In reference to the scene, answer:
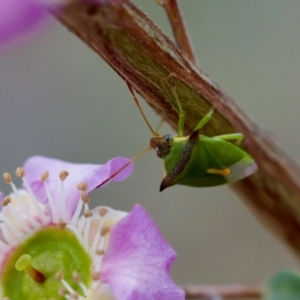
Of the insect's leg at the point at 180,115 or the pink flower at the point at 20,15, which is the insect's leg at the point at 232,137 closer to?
the insect's leg at the point at 180,115

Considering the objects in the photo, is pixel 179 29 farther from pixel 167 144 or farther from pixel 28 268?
pixel 28 268

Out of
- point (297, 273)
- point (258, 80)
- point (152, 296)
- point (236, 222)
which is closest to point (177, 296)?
point (152, 296)

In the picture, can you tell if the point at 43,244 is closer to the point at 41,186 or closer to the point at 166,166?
the point at 41,186

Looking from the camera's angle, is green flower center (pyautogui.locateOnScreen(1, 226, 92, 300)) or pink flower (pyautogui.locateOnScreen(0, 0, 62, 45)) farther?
green flower center (pyautogui.locateOnScreen(1, 226, 92, 300))

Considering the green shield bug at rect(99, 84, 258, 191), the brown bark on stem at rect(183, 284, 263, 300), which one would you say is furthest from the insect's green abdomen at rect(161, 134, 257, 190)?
the brown bark on stem at rect(183, 284, 263, 300)

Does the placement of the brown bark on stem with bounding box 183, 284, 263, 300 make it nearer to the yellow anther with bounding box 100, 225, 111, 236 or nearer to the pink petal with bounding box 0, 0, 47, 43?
the yellow anther with bounding box 100, 225, 111, 236

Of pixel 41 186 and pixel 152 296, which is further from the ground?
pixel 41 186
